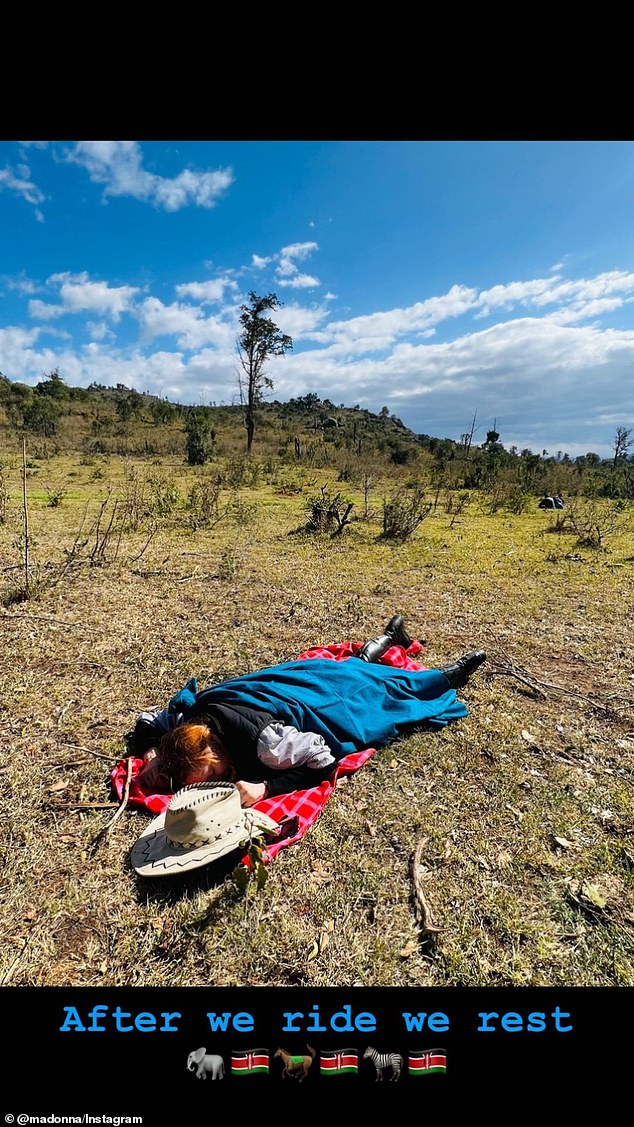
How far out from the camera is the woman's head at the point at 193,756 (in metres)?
2.05

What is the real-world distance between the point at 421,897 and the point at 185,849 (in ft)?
3.34

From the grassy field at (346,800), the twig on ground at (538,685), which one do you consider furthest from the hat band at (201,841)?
the twig on ground at (538,685)

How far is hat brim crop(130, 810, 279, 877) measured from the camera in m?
1.86

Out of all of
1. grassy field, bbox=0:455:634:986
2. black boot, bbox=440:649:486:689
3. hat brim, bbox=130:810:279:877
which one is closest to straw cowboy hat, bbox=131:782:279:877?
hat brim, bbox=130:810:279:877

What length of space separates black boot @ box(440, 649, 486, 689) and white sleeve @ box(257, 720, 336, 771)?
4.56ft

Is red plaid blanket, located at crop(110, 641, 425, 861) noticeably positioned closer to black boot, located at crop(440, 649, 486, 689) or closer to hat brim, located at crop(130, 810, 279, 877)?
hat brim, located at crop(130, 810, 279, 877)

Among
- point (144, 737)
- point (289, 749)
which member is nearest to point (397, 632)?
point (289, 749)

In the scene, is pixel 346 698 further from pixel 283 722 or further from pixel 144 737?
pixel 144 737

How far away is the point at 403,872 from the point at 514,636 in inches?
122
